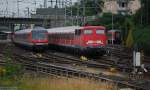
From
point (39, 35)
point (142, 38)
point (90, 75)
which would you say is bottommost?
point (90, 75)

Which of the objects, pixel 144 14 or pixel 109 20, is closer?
pixel 144 14

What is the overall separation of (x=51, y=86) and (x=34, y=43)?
2810cm

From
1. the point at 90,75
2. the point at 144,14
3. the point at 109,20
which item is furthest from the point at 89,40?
the point at 109,20

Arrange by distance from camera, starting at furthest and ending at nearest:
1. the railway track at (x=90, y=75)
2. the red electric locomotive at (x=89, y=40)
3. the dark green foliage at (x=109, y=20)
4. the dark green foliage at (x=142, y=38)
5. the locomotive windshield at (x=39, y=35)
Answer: the dark green foliage at (x=109, y=20)
the locomotive windshield at (x=39, y=35)
the dark green foliage at (x=142, y=38)
the red electric locomotive at (x=89, y=40)
the railway track at (x=90, y=75)

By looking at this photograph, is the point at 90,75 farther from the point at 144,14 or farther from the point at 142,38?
the point at 144,14

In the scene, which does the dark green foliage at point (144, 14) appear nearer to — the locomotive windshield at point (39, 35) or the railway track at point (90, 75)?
the locomotive windshield at point (39, 35)

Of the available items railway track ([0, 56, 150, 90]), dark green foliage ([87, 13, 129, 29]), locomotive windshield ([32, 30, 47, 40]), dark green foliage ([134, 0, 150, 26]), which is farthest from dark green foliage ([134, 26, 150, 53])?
dark green foliage ([87, 13, 129, 29])

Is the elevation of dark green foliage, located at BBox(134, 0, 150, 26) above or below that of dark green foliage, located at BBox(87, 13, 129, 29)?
above

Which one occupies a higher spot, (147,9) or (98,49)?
(147,9)

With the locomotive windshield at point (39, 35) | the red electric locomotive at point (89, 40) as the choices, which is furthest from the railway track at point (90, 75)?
the locomotive windshield at point (39, 35)

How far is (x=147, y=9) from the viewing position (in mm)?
49125

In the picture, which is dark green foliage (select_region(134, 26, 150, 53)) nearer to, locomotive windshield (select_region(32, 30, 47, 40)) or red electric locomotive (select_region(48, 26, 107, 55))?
red electric locomotive (select_region(48, 26, 107, 55))

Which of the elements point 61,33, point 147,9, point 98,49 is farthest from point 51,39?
point 98,49

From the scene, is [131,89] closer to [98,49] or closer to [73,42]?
[98,49]
